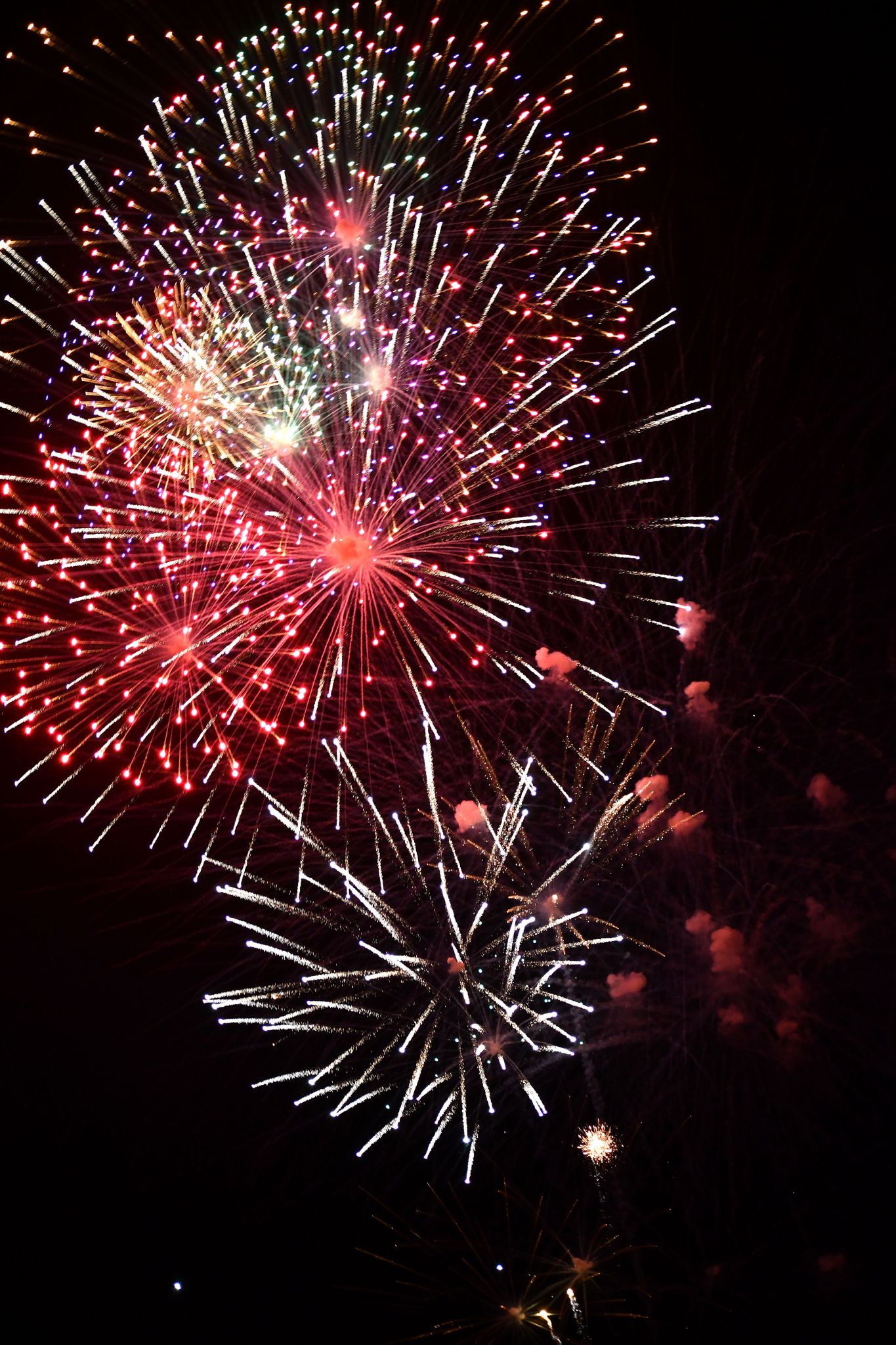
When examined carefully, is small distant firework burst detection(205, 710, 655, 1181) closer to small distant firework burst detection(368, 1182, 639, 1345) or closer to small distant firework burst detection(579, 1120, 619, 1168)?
small distant firework burst detection(579, 1120, 619, 1168)

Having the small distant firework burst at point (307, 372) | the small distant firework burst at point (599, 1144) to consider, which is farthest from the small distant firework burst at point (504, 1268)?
the small distant firework burst at point (307, 372)

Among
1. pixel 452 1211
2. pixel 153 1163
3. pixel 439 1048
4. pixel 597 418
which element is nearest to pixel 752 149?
pixel 597 418

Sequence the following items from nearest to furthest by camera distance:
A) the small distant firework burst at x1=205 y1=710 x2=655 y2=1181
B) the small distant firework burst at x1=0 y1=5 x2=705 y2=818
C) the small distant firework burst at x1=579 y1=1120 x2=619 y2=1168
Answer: the small distant firework burst at x1=0 y1=5 x2=705 y2=818 < the small distant firework burst at x1=205 y1=710 x2=655 y2=1181 < the small distant firework burst at x1=579 y1=1120 x2=619 y2=1168

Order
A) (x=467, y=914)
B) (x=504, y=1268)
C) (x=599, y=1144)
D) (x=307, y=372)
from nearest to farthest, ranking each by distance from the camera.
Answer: (x=307, y=372), (x=467, y=914), (x=599, y=1144), (x=504, y=1268)

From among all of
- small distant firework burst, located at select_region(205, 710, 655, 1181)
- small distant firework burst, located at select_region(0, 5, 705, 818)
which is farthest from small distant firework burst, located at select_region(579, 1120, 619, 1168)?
small distant firework burst, located at select_region(0, 5, 705, 818)

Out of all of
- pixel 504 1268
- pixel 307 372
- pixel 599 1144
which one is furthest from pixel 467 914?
pixel 307 372

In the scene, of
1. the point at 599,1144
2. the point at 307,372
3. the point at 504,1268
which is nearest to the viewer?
the point at 307,372

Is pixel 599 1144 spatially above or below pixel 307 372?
below

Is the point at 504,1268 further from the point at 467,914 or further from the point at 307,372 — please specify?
the point at 307,372
